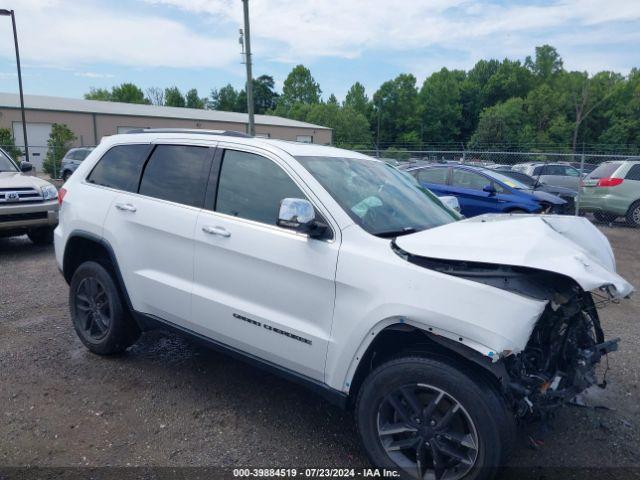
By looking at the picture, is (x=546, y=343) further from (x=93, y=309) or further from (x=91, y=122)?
(x=91, y=122)

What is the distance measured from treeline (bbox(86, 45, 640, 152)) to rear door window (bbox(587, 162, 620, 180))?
2842 cm

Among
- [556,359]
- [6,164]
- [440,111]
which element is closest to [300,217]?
[556,359]

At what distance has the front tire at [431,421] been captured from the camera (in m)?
2.26

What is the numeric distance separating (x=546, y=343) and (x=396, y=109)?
7981 centimetres

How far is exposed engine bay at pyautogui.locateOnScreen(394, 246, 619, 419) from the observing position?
7.48 feet

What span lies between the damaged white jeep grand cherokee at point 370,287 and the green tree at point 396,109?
76304 mm

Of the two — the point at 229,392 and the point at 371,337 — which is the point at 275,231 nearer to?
the point at 371,337

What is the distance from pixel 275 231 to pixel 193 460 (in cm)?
144

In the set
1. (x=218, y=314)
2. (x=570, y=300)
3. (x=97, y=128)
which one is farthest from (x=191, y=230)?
(x=97, y=128)

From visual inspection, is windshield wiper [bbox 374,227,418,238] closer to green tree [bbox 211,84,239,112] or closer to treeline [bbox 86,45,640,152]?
treeline [bbox 86,45,640,152]

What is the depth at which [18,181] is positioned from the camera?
25.8 feet

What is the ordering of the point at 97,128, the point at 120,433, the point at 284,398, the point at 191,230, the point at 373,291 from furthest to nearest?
the point at 97,128, the point at 284,398, the point at 191,230, the point at 120,433, the point at 373,291

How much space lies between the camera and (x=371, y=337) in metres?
2.54

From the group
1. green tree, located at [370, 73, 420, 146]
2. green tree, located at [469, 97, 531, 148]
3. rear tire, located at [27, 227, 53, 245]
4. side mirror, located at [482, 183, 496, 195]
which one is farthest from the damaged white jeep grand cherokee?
green tree, located at [370, 73, 420, 146]
